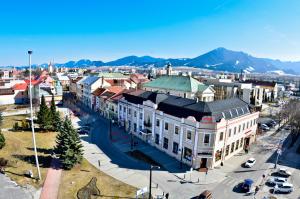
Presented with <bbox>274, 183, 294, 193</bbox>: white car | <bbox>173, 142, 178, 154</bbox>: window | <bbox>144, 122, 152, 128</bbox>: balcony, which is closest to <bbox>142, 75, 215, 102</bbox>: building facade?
<bbox>144, 122, 152, 128</bbox>: balcony

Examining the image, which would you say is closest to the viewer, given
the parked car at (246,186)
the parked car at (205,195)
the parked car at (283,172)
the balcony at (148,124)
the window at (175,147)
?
the parked car at (205,195)

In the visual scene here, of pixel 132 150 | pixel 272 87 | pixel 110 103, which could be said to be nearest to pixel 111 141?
pixel 132 150

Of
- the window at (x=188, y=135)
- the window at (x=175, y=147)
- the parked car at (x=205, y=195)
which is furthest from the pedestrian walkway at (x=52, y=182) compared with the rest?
the window at (x=188, y=135)

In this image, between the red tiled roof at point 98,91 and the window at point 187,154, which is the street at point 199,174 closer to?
the window at point 187,154

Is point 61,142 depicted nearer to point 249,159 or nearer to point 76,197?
point 76,197

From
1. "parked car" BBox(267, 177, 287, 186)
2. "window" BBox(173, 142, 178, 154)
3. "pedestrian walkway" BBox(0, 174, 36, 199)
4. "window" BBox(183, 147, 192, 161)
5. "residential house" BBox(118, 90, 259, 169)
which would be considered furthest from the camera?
"window" BBox(173, 142, 178, 154)

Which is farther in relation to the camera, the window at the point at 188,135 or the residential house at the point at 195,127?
the window at the point at 188,135

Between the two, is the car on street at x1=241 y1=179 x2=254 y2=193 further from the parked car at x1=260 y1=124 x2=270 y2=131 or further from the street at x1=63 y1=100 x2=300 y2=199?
the parked car at x1=260 y1=124 x2=270 y2=131
